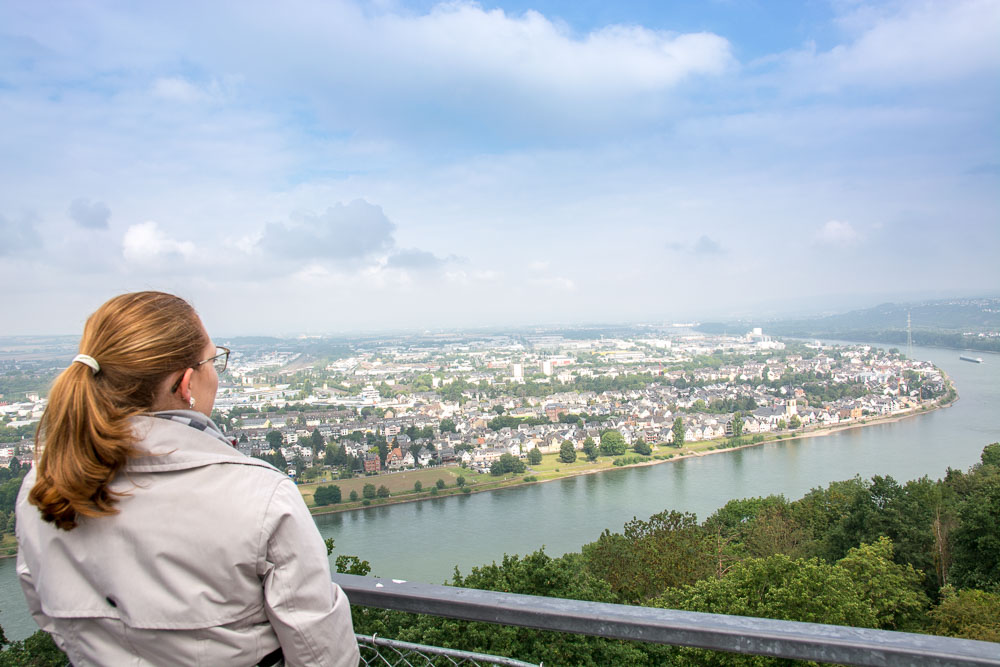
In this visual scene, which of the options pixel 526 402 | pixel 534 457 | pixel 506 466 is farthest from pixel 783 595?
pixel 526 402

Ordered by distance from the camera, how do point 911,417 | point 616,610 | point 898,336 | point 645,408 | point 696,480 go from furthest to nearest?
1. point 898,336
2. point 645,408
3. point 911,417
4. point 696,480
5. point 616,610

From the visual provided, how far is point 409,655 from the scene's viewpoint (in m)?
0.77

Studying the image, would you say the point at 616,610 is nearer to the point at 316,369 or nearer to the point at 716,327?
the point at 316,369

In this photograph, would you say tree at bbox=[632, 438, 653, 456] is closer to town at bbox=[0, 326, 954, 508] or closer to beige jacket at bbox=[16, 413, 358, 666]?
town at bbox=[0, 326, 954, 508]

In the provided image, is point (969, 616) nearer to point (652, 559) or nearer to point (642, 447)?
point (652, 559)

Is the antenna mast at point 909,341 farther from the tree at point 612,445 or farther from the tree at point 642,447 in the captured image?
the tree at point 612,445

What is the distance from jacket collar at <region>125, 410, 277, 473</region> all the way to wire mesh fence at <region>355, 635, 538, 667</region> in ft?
1.41

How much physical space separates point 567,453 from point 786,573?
31.1ft

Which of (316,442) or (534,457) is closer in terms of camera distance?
(316,442)

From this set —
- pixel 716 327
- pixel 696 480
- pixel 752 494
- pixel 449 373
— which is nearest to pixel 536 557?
pixel 752 494

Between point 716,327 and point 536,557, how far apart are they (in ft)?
145

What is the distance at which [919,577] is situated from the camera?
4.27 metres

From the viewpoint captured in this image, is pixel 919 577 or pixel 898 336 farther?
pixel 898 336

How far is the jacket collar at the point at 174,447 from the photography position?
1.26 feet
